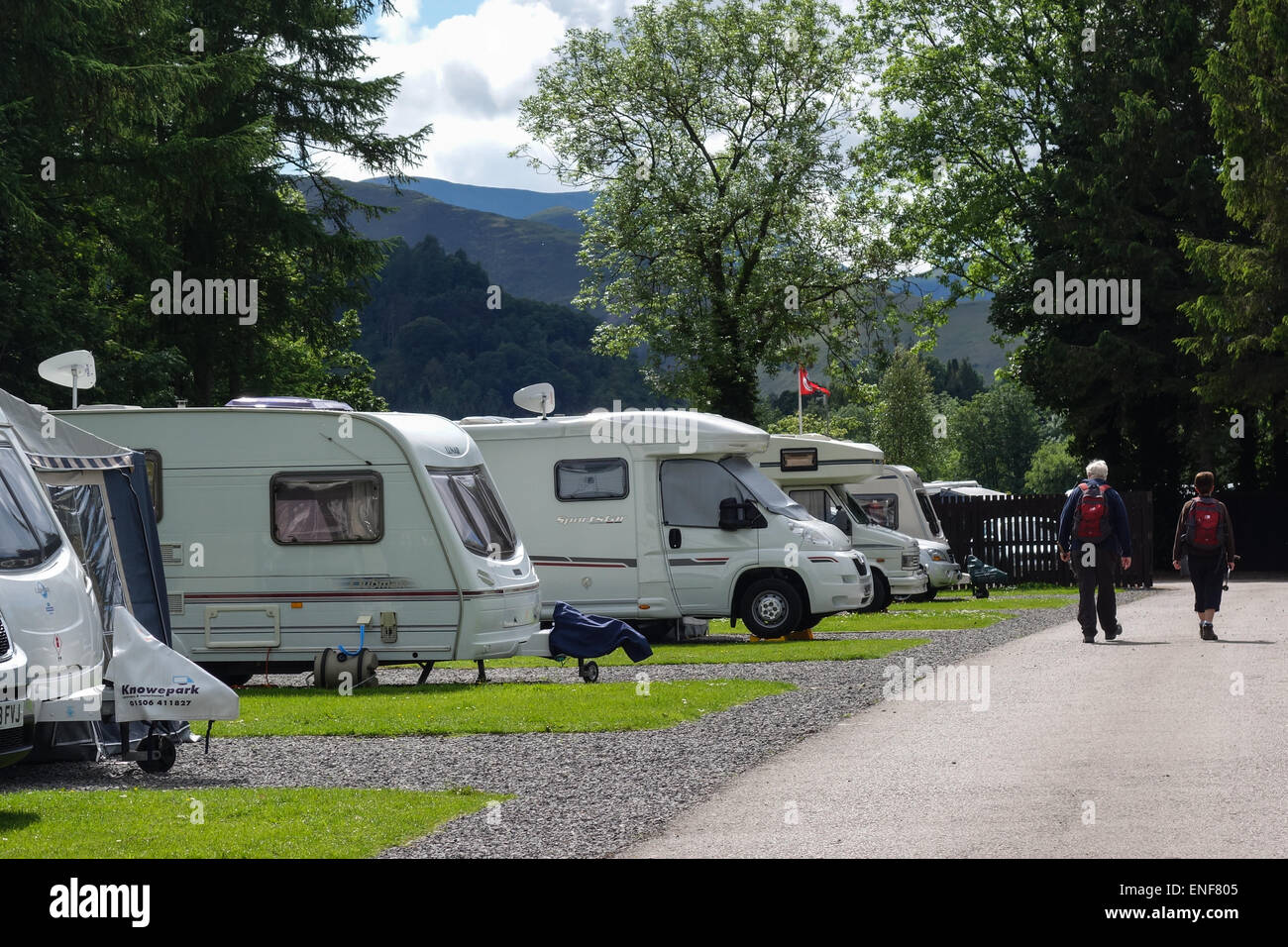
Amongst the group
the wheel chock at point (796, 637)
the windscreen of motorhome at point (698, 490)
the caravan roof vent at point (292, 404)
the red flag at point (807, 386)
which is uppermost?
the red flag at point (807, 386)

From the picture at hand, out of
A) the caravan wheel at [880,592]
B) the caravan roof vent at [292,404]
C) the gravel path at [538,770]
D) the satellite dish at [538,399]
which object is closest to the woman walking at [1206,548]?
the gravel path at [538,770]

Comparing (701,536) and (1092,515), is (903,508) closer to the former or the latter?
(701,536)

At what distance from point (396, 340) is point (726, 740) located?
458 ft

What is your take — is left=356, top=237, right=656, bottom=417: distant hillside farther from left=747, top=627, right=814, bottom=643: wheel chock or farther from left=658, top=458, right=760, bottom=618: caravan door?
left=658, top=458, right=760, bottom=618: caravan door

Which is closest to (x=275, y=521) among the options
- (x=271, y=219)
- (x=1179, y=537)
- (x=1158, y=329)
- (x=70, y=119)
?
(x=1179, y=537)

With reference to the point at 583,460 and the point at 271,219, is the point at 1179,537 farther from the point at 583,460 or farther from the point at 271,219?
the point at 271,219

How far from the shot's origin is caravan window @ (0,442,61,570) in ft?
29.1

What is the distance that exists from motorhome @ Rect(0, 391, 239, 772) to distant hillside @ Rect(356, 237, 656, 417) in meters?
99.5

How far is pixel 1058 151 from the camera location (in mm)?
46781

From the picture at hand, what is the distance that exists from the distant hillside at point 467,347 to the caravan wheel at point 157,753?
330 feet

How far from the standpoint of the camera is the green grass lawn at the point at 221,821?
23.5ft

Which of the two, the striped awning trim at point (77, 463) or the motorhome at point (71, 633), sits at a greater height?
the striped awning trim at point (77, 463)

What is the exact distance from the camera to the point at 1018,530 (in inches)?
1399

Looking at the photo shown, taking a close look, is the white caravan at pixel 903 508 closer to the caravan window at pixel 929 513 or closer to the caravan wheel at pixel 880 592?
the caravan window at pixel 929 513
